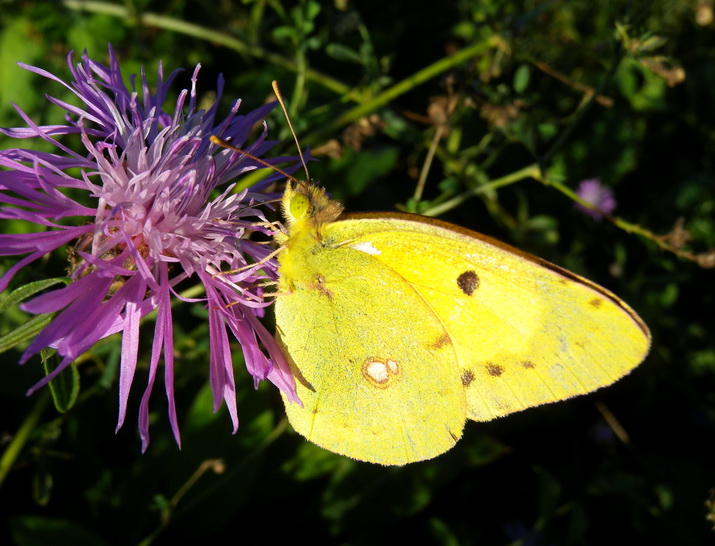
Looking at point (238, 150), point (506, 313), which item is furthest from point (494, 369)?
point (238, 150)

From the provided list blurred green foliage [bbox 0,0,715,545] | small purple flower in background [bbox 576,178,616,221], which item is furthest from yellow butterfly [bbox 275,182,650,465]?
small purple flower in background [bbox 576,178,616,221]

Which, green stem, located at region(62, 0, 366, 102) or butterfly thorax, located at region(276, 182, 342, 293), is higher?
green stem, located at region(62, 0, 366, 102)

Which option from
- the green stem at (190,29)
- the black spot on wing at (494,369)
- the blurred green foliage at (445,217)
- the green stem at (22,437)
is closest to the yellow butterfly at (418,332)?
the black spot on wing at (494,369)

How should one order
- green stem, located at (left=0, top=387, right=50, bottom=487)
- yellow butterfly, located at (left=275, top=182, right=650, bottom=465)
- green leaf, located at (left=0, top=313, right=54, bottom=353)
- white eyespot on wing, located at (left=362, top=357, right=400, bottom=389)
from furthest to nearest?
green stem, located at (left=0, top=387, right=50, bottom=487) → white eyespot on wing, located at (left=362, top=357, right=400, bottom=389) → yellow butterfly, located at (left=275, top=182, right=650, bottom=465) → green leaf, located at (left=0, top=313, right=54, bottom=353)

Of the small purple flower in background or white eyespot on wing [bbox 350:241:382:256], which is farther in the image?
the small purple flower in background

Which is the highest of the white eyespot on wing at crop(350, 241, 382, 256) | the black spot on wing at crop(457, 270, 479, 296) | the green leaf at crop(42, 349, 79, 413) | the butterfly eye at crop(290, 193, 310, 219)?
the butterfly eye at crop(290, 193, 310, 219)

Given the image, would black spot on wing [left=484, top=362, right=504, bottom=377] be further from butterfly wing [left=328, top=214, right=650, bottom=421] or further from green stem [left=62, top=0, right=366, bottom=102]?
green stem [left=62, top=0, right=366, bottom=102]
